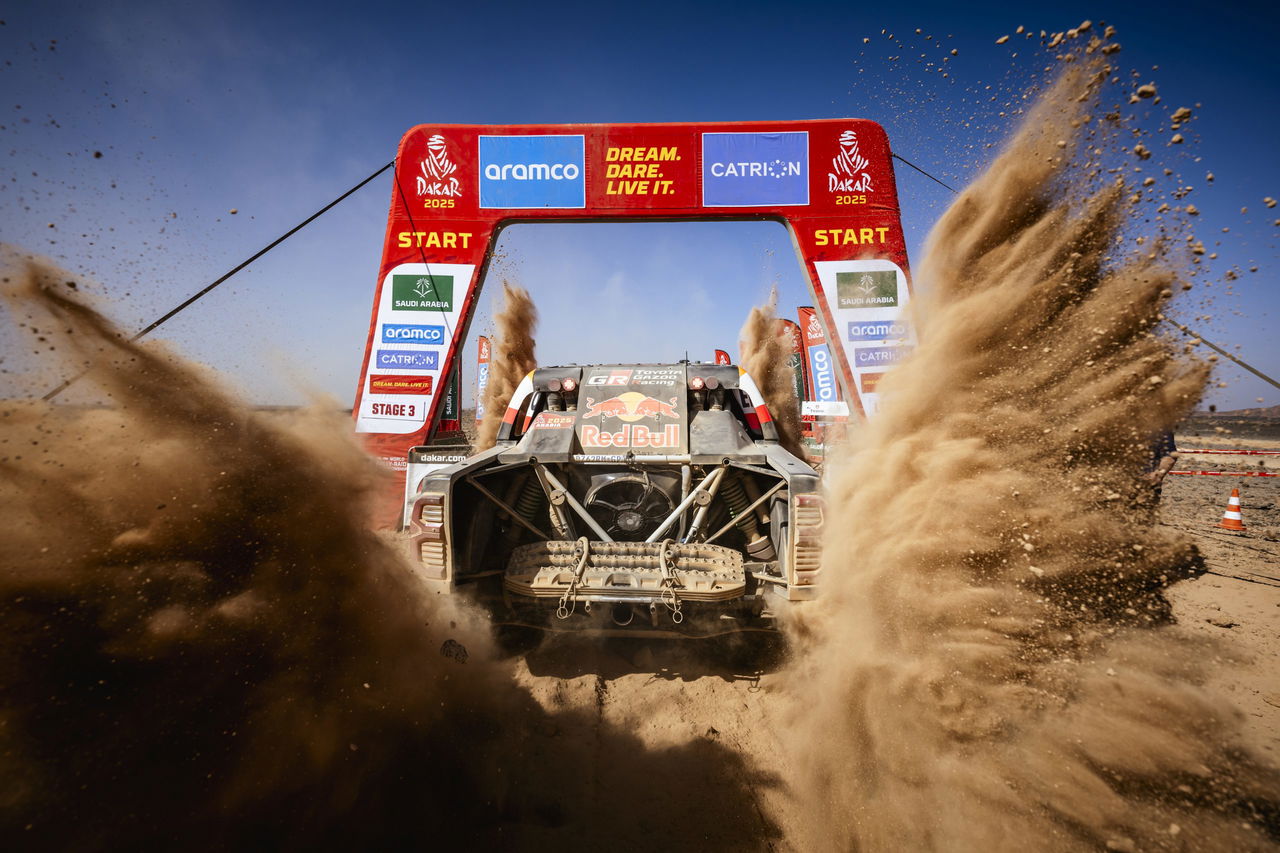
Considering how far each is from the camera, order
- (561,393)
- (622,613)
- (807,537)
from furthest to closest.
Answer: (561,393)
(622,613)
(807,537)

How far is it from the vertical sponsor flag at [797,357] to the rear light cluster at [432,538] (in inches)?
338

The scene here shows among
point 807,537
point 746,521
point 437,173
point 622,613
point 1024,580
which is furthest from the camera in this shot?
point 437,173

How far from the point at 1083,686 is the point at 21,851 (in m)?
3.81

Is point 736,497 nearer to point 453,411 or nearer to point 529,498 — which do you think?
point 529,498

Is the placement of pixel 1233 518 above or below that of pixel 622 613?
below

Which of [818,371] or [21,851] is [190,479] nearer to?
[21,851]

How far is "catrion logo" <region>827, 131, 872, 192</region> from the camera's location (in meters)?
7.58

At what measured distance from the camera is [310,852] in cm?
202

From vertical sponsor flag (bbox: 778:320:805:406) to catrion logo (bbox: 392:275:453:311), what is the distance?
22.0ft

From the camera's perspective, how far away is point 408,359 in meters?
7.59

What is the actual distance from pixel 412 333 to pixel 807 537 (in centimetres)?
622

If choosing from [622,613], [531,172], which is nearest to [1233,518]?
[622,613]

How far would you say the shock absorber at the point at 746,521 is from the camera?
4.12 m

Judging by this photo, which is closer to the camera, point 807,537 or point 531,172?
point 807,537
